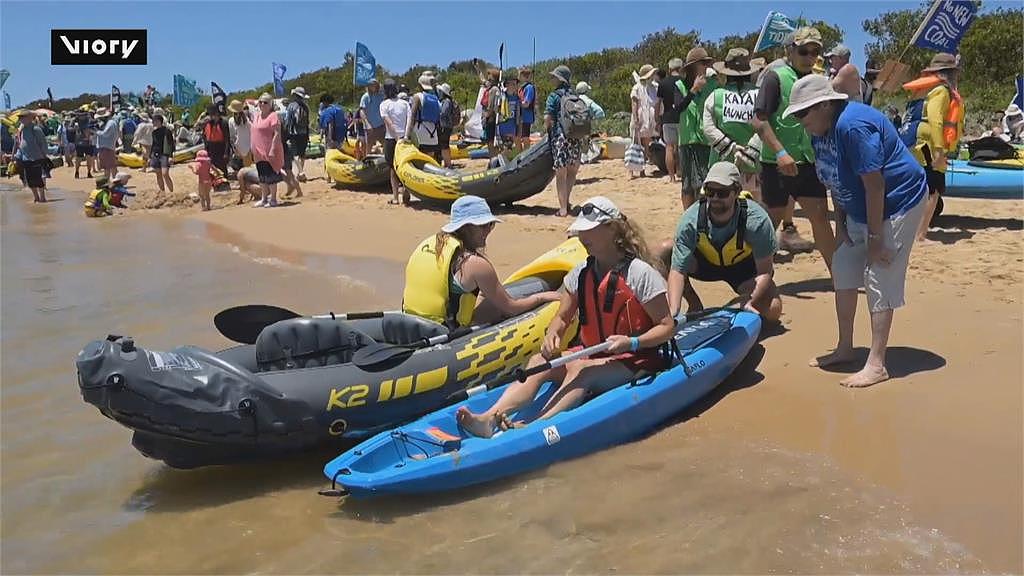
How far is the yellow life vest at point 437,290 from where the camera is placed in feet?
15.0

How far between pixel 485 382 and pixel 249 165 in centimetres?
1097

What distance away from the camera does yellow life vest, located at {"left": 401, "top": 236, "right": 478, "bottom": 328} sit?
4586 millimetres

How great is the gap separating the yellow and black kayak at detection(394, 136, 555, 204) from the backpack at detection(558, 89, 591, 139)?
17.8 inches

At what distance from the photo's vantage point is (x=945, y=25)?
772cm

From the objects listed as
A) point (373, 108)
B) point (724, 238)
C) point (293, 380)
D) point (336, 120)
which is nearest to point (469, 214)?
point (293, 380)

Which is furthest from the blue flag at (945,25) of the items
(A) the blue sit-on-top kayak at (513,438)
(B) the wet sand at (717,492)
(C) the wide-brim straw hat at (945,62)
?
(A) the blue sit-on-top kayak at (513,438)

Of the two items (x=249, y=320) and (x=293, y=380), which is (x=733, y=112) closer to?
(x=249, y=320)

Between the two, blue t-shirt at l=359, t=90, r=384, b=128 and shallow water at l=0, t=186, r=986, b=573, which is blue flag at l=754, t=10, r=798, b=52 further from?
blue t-shirt at l=359, t=90, r=384, b=128

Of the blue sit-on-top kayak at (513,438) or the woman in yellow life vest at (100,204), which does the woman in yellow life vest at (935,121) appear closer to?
the blue sit-on-top kayak at (513,438)

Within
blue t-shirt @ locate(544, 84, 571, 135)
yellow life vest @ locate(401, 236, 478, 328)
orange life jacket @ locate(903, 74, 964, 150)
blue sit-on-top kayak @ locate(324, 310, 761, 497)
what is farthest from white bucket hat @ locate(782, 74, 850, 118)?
blue t-shirt @ locate(544, 84, 571, 135)

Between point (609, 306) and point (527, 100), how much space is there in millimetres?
9032

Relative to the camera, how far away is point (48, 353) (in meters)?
6.30

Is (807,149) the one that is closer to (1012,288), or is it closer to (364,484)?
(1012,288)

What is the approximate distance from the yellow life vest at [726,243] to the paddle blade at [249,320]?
7.46 ft
